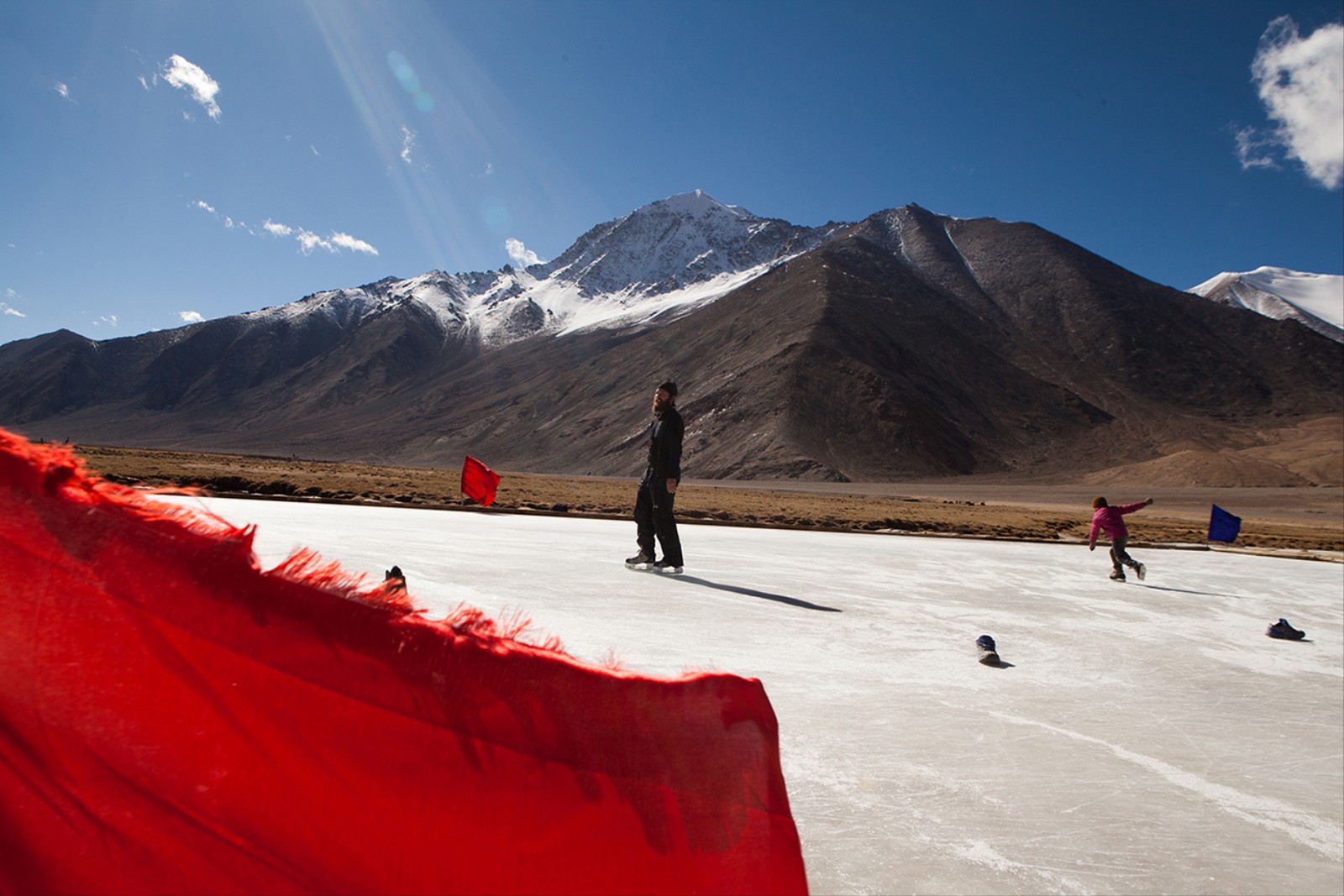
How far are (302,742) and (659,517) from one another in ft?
16.6

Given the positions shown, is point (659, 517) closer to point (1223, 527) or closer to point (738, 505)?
point (1223, 527)

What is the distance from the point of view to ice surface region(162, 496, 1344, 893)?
6.66ft

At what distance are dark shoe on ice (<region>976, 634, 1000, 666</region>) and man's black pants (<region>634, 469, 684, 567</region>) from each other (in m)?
2.52

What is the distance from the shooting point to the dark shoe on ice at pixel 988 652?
3855 millimetres

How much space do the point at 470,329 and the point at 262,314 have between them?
181 feet

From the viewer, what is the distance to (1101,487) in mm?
55156

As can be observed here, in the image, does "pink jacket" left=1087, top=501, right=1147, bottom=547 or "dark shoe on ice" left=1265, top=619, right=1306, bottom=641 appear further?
"pink jacket" left=1087, top=501, right=1147, bottom=547

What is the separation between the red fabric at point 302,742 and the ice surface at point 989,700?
0.88ft

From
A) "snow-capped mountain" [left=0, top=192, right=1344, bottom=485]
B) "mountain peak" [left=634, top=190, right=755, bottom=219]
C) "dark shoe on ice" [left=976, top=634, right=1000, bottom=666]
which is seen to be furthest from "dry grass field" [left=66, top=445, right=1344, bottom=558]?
"mountain peak" [left=634, top=190, right=755, bottom=219]

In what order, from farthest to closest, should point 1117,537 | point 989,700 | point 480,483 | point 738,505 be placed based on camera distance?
point 738,505 < point 480,483 < point 1117,537 < point 989,700

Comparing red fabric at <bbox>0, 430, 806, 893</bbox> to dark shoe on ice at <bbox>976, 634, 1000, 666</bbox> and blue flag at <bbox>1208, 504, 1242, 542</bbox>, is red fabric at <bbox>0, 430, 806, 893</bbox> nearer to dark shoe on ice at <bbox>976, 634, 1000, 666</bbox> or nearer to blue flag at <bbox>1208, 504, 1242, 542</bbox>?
dark shoe on ice at <bbox>976, 634, 1000, 666</bbox>

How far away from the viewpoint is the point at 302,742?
3.23ft

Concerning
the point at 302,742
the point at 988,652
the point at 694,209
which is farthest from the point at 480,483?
the point at 694,209

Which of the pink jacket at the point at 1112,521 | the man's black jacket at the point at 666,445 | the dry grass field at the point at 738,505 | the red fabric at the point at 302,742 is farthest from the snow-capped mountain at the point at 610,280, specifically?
the red fabric at the point at 302,742
